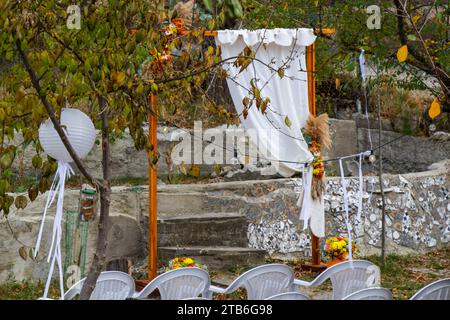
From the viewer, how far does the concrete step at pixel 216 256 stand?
8.72 m

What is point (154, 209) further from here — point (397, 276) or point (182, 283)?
point (397, 276)

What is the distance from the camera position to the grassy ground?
7977 mm

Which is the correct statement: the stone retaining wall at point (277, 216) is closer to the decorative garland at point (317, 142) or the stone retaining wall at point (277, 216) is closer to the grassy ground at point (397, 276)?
the grassy ground at point (397, 276)

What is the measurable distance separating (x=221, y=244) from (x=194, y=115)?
11.3 feet

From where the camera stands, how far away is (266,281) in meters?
5.74

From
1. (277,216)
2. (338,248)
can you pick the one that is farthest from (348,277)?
(277,216)

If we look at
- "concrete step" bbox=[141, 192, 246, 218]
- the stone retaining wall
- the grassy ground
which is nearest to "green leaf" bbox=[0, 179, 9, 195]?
the grassy ground

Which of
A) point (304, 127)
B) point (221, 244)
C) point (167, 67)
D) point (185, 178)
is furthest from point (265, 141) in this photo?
point (167, 67)

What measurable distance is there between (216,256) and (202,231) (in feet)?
1.40

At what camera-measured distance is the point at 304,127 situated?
894 centimetres

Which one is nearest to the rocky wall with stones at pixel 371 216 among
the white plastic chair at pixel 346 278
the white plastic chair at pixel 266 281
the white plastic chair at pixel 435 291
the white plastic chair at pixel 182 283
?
the white plastic chair at pixel 346 278

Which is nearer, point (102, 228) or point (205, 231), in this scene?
point (102, 228)

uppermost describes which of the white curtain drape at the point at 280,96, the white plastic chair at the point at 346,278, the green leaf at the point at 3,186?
the white curtain drape at the point at 280,96
